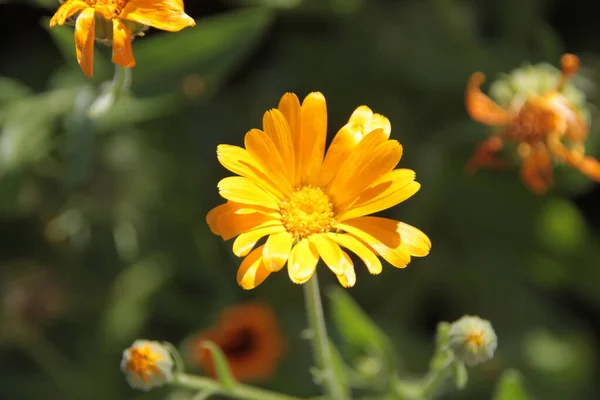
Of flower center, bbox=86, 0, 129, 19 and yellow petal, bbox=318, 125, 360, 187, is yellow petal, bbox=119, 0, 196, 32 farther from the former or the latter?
yellow petal, bbox=318, 125, 360, 187

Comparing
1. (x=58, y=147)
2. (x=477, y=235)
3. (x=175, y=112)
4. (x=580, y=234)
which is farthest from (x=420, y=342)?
(x=58, y=147)

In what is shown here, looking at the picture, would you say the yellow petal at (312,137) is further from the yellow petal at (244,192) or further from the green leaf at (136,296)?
the green leaf at (136,296)

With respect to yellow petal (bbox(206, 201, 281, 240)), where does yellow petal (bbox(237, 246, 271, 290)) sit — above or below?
below

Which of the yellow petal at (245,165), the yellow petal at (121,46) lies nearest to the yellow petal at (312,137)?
the yellow petal at (245,165)

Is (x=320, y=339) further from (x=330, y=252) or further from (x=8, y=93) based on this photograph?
(x=8, y=93)

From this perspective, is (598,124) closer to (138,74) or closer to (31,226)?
(138,74)

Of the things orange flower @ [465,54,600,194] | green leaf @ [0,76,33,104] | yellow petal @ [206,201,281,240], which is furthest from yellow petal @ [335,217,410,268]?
green leaf @ [0,76,33,104]

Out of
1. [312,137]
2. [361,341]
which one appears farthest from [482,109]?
[312,137]
